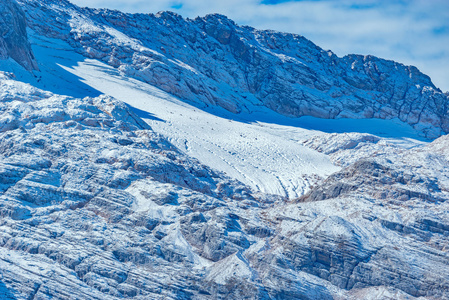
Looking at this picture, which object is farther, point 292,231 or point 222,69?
point 222,69

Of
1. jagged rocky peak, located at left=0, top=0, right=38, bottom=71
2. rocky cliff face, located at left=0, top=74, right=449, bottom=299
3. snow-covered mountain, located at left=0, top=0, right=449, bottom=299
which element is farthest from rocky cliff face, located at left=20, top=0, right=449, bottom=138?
rocky cliff face, located at left=0, top=74, right=449, bottom=299

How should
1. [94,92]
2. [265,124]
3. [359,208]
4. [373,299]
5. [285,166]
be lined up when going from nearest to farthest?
[373,299]
[359,208]
[285,166]
[94,92]
[265,124]

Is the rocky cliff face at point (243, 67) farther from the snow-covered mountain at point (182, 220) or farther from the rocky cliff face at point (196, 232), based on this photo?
the rocky cliff face at point (196, 232)

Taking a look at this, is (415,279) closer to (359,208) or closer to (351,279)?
(351,279)

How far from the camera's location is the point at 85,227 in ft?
61.1

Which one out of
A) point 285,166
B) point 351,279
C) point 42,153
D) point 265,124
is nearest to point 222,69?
point 265,124

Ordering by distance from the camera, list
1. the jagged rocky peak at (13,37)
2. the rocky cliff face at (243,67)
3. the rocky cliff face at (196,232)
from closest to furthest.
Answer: the rocky cliff face at (196,232) < the jagged rocky peak at (13,37) < the rocky cliff face at (243,67)

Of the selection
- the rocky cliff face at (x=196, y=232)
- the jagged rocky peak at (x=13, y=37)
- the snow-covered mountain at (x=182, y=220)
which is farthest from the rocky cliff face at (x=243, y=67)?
the rocky cliff face at (x=196, y=232)

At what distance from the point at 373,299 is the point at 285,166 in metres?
33.6

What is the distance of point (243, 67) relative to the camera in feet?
323

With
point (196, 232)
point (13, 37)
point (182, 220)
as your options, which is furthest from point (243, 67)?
point (196, 232)

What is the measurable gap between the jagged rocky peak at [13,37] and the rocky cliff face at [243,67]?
864 inches

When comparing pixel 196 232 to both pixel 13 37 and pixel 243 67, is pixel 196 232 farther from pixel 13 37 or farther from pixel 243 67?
pixel 243 67

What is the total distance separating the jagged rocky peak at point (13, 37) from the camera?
50.2m
